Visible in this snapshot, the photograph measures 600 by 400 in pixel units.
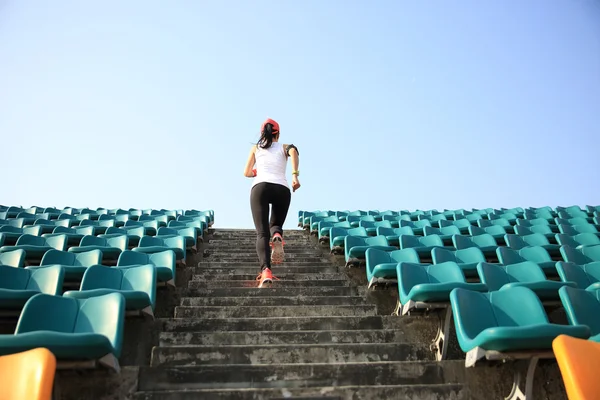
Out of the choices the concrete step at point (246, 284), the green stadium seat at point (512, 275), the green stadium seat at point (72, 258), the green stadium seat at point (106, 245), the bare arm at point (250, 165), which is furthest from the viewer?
the concrete step at point (246, 284)

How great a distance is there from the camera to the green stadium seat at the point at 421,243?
4434 millimetres

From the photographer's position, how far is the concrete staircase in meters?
2.18

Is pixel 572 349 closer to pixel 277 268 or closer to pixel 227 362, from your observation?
pixel 227 362

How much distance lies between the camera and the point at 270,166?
366 cm

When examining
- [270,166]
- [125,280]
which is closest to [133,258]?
[125,280]

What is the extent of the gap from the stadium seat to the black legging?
5.18 ft

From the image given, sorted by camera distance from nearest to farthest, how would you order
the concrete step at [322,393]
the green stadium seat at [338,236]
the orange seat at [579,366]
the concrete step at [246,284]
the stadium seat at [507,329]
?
1. the orange seat at [579,366]
2. the stadium seat at [507,329]
3. the concrete step at [322,393]
4. the concrete step at [246,284]
5. the green stadium seat at [338,236]

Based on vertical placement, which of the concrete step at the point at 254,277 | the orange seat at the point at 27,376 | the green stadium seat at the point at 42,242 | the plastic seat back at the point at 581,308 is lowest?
the orange seat at the point at 27,376

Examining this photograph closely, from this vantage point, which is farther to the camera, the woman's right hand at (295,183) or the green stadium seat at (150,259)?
the woman's right hand at (295,183)

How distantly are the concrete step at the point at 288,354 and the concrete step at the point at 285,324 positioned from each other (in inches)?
16.4

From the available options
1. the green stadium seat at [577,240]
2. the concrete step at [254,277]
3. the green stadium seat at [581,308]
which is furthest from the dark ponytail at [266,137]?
the green stadium seat at [577,240]

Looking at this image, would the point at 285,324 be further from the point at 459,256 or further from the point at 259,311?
the point at 459,256

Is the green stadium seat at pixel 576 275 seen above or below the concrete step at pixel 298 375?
above

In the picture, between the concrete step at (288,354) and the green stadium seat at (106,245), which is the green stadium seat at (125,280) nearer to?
the concrete step at (288,354)
